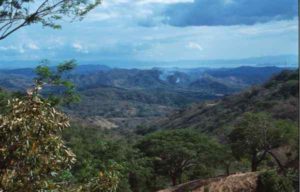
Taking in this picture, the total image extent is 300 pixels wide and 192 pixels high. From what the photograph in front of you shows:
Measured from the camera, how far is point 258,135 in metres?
43.0

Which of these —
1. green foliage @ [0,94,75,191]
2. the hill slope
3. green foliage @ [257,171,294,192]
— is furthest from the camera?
the hill slope

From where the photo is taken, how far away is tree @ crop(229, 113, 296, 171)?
43.2 m

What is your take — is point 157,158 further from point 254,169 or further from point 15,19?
point 15,19

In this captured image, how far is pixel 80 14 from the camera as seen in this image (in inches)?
605

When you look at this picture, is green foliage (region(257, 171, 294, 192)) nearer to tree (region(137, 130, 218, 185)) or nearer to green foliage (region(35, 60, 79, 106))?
tree (region(137, 130, 218, 185))

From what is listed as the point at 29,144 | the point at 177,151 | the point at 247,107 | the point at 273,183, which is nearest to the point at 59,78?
the point at 29,144

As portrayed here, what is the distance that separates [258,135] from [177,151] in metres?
7.82

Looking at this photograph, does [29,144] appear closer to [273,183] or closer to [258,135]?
[273,183]

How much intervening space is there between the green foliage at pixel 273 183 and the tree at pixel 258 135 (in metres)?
5.39

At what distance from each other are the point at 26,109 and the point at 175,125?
137m

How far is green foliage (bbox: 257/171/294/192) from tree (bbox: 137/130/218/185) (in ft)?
34.5

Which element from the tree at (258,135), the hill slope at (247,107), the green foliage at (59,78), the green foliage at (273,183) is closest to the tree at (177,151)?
the tree at (258,135)

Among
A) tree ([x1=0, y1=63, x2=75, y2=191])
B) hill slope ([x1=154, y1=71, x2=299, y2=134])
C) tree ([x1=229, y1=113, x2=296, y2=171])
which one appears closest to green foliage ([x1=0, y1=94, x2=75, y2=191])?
tree ([x1=0, y1=63, x2=75, y2=191])

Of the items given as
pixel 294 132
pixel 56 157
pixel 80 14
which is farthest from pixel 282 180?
pixel 56 157
